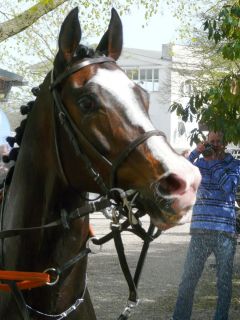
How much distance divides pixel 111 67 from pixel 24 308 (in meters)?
1.26

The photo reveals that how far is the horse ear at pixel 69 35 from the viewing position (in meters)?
3.23

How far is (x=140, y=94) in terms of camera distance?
3.18m

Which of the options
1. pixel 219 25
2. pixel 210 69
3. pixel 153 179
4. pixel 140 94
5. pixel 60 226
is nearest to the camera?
pixel 153 179

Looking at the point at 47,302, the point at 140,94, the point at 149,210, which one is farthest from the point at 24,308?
the point at 140,94

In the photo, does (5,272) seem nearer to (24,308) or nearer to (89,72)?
(24,308)

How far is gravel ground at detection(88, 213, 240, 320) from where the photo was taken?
26.9ft

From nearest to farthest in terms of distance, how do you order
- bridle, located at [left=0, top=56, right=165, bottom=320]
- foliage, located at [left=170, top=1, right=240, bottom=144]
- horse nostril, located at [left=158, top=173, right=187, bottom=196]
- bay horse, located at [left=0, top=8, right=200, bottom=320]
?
horse nostril, located at [left=158, top=173, right=187, bottom=196] → bay horse, located at [left=0, top=8, right=200, bottom=320] → bridle, located at [left=0, top=56, right=165, bottom=320] → foliage, located at [left=170, top=1, right=240, bottom=144]

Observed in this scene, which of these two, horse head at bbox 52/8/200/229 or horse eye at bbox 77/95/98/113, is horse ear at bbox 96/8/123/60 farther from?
horse eye at bbox 77/95/98/113

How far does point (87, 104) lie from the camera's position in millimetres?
3133

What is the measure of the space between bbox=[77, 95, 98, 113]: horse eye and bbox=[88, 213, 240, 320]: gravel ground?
5.06m

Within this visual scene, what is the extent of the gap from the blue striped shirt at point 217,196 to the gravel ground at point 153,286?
1605 mm

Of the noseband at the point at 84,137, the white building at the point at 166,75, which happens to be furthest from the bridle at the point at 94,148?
the white building at the point at 166,75

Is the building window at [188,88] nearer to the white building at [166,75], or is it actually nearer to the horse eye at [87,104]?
the white building at [166,75]

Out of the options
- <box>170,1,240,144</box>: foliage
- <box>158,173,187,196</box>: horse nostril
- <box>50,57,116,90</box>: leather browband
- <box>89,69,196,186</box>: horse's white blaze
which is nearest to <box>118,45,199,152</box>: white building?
<box>170,1,240,144</box>: foliage
